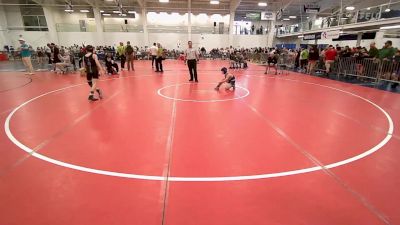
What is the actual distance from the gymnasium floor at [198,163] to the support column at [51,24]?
27063 millimetres

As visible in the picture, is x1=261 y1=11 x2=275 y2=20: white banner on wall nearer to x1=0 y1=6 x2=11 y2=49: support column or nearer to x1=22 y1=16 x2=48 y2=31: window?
x1=22 y1=16 x2=48 y2=31: window

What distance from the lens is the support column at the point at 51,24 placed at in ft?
90.6

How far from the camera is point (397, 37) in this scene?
19.8 meters

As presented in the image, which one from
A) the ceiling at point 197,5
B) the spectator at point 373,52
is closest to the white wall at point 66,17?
the ceiling at point 197,5

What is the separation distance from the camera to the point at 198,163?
3605 millimetres

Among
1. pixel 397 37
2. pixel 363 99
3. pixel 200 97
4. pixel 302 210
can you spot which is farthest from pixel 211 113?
pixel 397 37

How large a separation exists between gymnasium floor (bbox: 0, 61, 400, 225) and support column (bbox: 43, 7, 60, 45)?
27063mm

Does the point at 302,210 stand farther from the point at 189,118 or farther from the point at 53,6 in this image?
the point at 53,6

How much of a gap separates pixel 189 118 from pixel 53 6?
104 feet

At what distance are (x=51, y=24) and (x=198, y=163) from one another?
3275 centimetres

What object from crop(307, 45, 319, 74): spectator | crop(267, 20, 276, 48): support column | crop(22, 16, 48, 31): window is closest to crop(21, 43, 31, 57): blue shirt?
crop(307, 45, 319, 74): spectator

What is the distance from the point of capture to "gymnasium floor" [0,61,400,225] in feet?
8.50

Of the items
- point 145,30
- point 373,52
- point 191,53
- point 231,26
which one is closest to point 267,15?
point 231,26

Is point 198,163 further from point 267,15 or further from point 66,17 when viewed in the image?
point 66,17
